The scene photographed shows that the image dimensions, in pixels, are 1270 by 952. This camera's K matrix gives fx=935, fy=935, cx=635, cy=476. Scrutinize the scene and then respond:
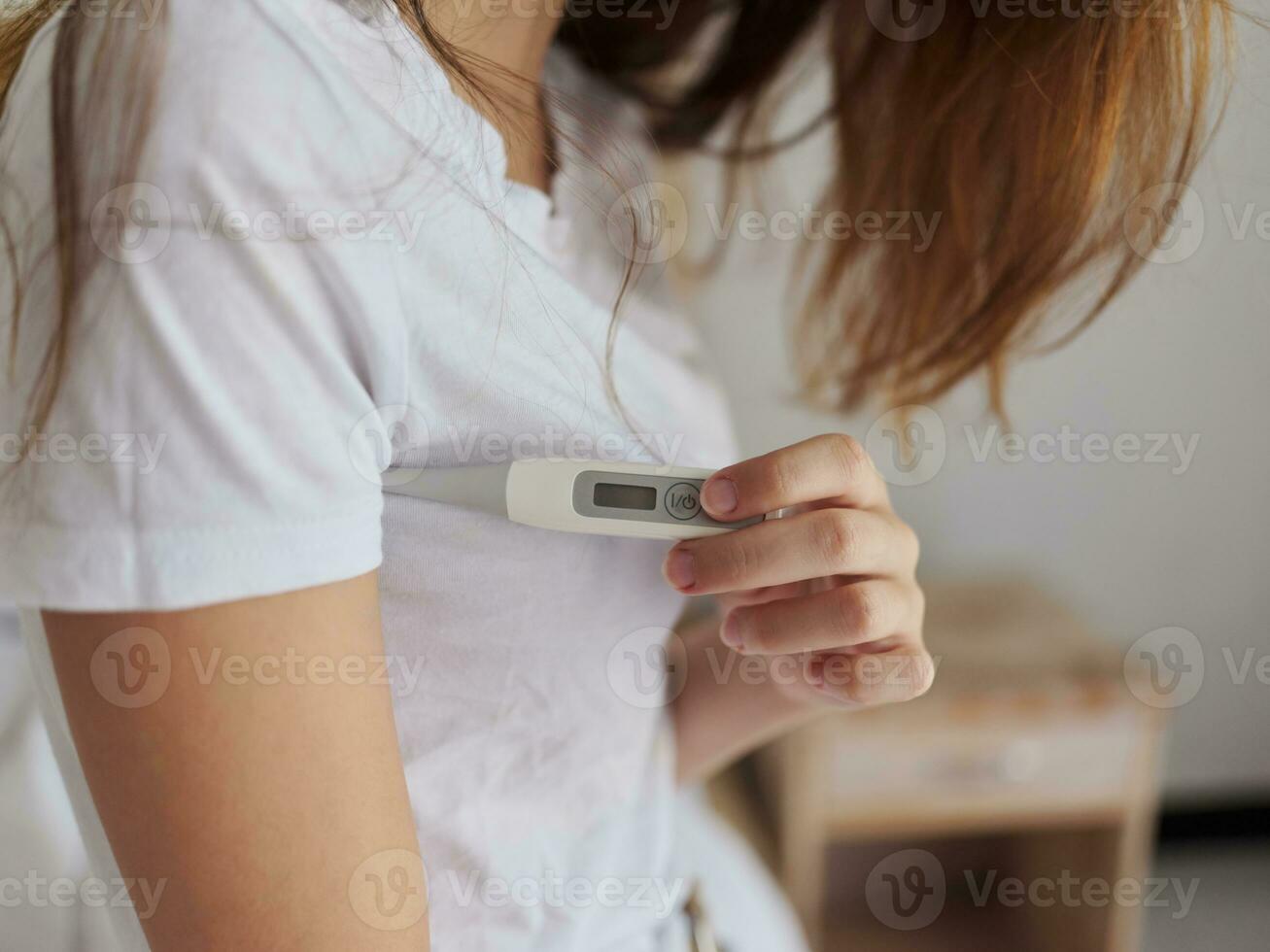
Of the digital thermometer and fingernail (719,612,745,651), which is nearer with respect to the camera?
the digital thermometer

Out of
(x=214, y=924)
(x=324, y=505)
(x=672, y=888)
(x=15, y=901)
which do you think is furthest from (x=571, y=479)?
(x=15, y=901)

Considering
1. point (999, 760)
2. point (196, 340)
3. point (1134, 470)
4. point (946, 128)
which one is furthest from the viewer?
point (1134, 470)

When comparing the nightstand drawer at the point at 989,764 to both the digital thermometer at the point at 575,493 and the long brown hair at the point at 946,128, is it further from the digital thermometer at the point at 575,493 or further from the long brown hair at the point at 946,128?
the digital thermometer at the point at 575,493

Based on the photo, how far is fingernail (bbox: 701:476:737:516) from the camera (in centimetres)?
43

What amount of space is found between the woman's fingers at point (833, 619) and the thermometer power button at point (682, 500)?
0.10 meters

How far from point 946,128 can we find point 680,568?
453 mm

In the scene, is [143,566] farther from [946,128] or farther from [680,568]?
[946,128]

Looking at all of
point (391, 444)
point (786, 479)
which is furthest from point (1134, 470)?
point (391, 444)

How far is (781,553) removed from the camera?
0.44 meters

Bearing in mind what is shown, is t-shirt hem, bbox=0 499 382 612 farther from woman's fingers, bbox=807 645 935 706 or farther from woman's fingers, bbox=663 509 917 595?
woman's fingers, bbox=807 645 935 706

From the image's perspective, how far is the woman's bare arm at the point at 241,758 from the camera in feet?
1.10

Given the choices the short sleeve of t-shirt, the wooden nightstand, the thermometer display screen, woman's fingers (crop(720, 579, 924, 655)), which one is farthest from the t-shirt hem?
the wooden nightstand

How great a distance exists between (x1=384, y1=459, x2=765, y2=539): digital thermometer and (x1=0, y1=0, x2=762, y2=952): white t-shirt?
12 millimetres

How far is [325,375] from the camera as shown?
343 millimetres
